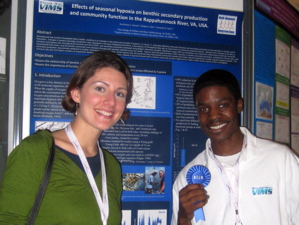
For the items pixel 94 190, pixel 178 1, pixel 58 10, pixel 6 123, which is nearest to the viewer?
pixel 94 190

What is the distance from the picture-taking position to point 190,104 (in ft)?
9.06

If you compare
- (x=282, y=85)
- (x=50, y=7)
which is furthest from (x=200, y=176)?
(x=282, y=85)

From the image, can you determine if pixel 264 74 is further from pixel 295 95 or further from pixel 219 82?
pixel 219 82

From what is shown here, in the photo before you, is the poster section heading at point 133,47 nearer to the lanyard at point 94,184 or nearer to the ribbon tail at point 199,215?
the lanyard at point 94,184

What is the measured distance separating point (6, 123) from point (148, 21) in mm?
1526

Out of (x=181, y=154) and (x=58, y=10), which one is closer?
(x=58, y=10)

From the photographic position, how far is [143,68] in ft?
A: 8.71

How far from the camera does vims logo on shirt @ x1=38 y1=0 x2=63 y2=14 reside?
Result: 2.40 metres

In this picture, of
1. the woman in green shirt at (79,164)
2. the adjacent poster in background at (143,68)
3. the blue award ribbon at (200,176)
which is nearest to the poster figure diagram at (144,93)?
the adjacent poster in background at (143,68)

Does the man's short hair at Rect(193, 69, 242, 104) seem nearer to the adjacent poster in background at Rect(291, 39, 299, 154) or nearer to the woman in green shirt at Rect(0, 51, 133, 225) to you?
the woman in green shirt at Rect(0, 51, 133, 225)

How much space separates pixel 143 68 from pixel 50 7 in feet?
3.10

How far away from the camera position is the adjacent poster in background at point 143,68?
241 cm

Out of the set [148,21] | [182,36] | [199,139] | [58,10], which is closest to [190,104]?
[199,139]

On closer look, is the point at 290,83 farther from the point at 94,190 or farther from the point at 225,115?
the point at 94,190
